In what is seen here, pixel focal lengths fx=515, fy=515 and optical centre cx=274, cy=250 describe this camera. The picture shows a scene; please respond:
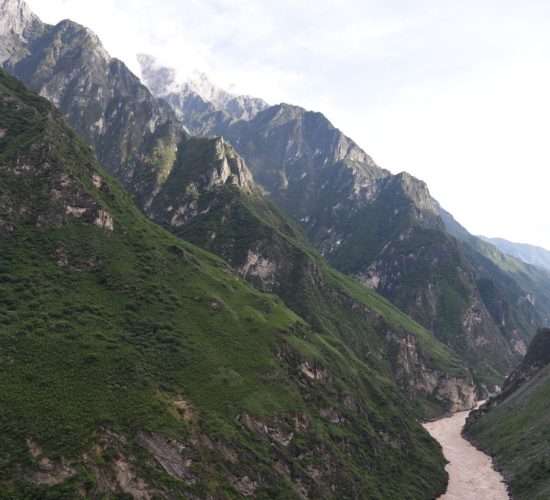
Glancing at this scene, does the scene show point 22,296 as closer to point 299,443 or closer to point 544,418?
point 299,443

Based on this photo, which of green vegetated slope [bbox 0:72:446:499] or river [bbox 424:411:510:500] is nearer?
green vegetated slope [bbox 0:72:446:499]

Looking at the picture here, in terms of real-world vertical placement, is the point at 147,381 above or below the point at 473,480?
above

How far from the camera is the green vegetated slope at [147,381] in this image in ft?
332

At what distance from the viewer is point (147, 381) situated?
123 meters

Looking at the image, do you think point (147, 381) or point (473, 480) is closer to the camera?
point (147, 381)

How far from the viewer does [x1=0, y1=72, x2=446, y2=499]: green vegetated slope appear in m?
101

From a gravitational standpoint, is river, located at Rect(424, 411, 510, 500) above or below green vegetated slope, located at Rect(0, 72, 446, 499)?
below

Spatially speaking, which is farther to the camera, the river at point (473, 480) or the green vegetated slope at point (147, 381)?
the river at point (473, 480)

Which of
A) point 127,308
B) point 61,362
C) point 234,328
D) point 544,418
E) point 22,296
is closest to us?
point 61,362

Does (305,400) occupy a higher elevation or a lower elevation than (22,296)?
lower

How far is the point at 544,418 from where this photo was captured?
187m

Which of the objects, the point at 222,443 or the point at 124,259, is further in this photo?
the point at 124,259

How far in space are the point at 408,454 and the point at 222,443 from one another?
8454cm

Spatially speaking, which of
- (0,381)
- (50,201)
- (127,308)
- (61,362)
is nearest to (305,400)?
(127,308)
